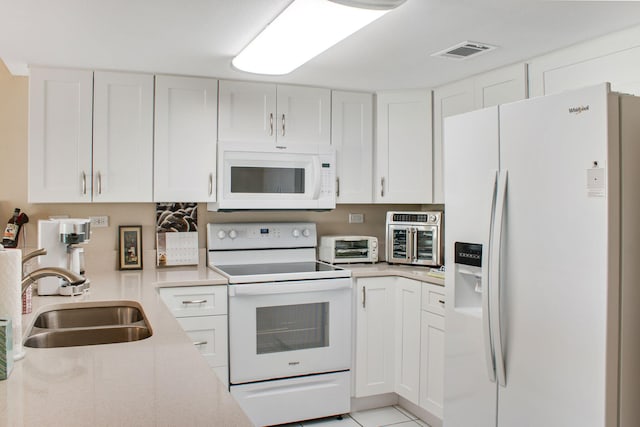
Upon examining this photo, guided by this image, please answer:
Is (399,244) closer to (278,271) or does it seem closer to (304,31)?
(278,271)

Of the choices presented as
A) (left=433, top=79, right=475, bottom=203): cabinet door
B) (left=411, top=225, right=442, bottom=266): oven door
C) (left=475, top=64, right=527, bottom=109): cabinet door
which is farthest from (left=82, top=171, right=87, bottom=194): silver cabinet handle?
(left=475, top=64, right=527, bottom=109): cabinet door

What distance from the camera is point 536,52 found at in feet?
9.11

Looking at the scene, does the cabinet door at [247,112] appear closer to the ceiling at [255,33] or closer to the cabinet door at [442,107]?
the ceiling at [255,33]

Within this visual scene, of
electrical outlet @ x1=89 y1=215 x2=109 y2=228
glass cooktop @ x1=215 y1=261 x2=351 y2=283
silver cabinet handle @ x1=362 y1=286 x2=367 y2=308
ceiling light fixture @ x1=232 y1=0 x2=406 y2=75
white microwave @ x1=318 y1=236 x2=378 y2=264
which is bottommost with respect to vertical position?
silver cabinet handle @ x1=362 y1=286 x2=367 y2=308

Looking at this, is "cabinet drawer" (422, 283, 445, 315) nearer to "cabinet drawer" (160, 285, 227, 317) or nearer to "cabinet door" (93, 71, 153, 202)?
"cabinet drawer" (160, 285, 227, 317)

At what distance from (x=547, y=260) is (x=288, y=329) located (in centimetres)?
164

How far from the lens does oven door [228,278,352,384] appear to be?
311 centimetres

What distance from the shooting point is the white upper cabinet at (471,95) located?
2.98 metres

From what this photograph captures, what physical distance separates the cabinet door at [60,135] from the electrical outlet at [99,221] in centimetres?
31

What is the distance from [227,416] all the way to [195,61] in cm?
233

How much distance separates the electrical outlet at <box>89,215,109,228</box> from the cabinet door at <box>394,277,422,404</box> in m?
1.86

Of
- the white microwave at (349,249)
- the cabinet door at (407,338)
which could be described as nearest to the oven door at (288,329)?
the cabinet door at (407,338)

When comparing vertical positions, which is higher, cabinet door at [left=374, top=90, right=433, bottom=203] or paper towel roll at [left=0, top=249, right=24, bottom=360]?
cabinet door at [left=374, top=90, right=433, bottom=203]

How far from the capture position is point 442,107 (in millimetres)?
3566
